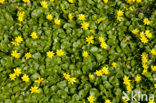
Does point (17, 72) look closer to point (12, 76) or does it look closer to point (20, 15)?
point (12, 76)

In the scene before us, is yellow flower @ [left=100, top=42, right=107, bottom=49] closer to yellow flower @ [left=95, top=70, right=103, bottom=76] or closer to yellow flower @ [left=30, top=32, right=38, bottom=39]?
yellow flower @ [left=95, top=70, right=103, bottom=76]

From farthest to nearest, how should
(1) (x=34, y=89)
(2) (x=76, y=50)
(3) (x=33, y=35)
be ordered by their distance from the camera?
1. (2) (x=76, y=50)
2. (3) (x=33, y=35)
3. (1) (x=34, y=89)

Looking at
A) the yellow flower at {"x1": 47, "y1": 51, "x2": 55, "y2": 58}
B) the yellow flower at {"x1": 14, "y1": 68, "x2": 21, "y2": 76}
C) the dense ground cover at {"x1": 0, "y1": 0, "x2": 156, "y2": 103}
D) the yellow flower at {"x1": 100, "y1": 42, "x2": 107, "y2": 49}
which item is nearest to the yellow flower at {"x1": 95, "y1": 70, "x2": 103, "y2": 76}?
the dense ground cover at {"x1": 0, "y1": 0, "x2": 156, "y2": 103}

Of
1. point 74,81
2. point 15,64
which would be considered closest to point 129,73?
point 74,81

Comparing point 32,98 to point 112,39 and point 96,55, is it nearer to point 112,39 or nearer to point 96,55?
point 96,55

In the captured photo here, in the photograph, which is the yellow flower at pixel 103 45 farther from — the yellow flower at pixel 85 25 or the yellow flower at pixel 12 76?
the yellow flower at pixel 12 76

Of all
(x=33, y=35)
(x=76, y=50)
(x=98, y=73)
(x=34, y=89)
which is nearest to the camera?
(x=34, y=89)

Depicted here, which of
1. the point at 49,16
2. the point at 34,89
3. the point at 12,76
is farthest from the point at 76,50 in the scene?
the point at 12,76

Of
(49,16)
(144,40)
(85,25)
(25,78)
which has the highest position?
(49,16)

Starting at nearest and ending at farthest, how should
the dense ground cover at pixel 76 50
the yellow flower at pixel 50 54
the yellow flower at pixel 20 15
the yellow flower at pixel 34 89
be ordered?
1. the yellow flower at pixel 34 89
2. the dense ground cover at pixel 76 50
3. the yellow flower at pixel 50 54
4. the yellow flower at pixel 20 15

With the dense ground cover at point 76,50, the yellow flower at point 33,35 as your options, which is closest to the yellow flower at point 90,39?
the dense ground cover at point 76,50

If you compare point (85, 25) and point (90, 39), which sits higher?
point (85, 25)
